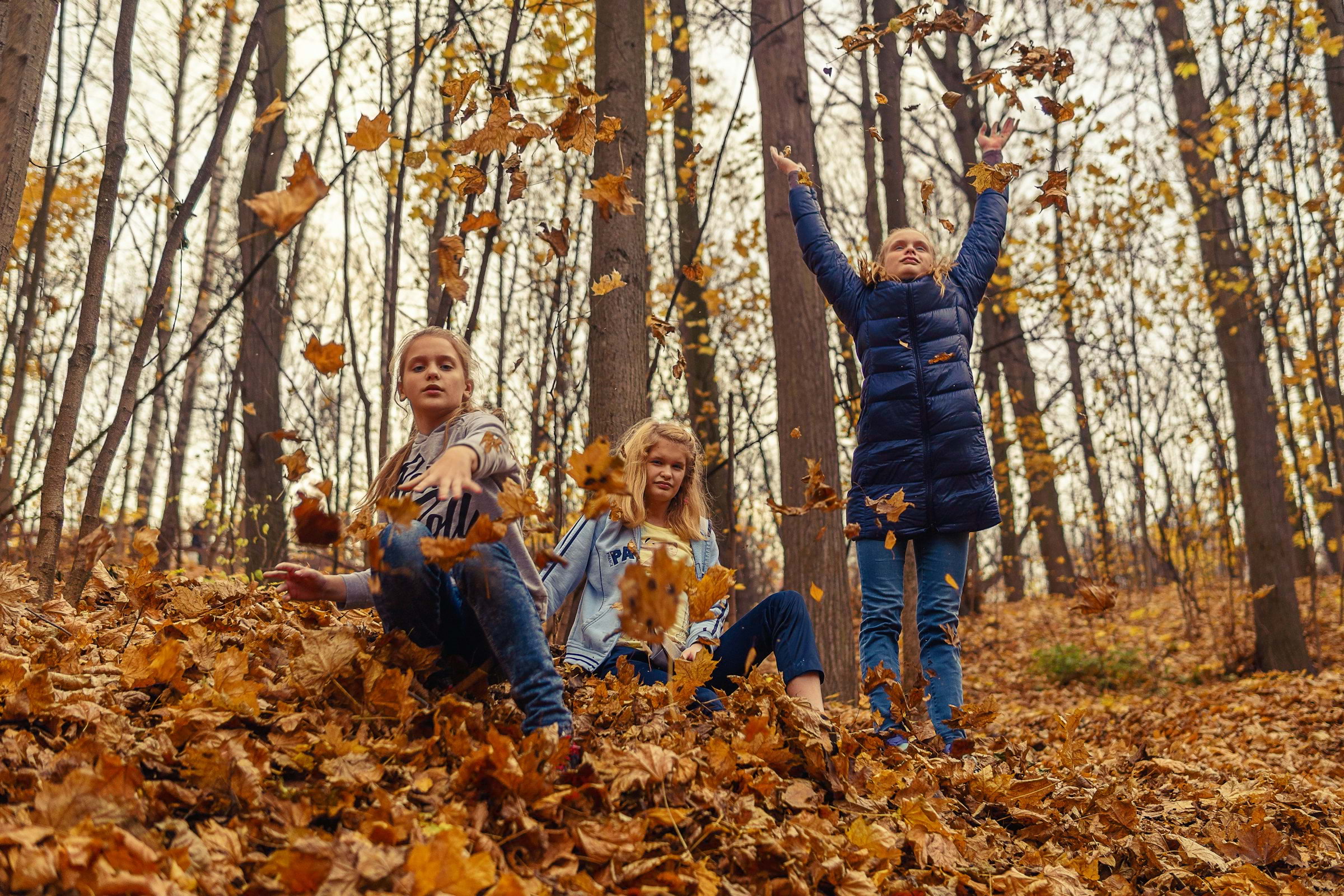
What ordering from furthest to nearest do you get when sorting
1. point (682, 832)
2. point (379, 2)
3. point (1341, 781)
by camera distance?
point (379, 2), point (1341, 781), point (682, 832)

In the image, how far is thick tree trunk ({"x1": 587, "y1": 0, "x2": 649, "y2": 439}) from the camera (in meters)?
3.75

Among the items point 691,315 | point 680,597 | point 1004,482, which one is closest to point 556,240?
point 680,597

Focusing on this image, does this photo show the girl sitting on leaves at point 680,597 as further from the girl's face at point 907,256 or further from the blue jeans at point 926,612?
the girl's face at point 907,256

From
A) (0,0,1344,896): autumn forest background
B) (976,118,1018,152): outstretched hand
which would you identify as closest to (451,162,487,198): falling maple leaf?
(0,0,1344,896): autumn forest background

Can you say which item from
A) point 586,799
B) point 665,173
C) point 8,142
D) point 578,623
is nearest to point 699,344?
point 665,173

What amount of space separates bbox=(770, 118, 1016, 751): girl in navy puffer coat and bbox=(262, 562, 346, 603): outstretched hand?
5.64ft

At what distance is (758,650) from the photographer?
110 inches

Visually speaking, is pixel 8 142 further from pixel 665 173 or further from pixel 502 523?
pixel 665 173

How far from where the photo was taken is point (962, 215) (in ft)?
45.0

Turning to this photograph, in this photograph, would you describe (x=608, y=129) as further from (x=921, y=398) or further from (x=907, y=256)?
(x=921, y=398)

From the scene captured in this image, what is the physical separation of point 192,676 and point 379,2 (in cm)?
397

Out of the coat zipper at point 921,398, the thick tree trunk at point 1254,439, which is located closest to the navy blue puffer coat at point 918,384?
the coat zipper at point 921,398

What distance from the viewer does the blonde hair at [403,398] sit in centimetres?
247

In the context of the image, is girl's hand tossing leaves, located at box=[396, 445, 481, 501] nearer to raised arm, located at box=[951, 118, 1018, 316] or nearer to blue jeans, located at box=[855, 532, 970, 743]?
blue jeans, located at box=[855, 532, 970, 743]
